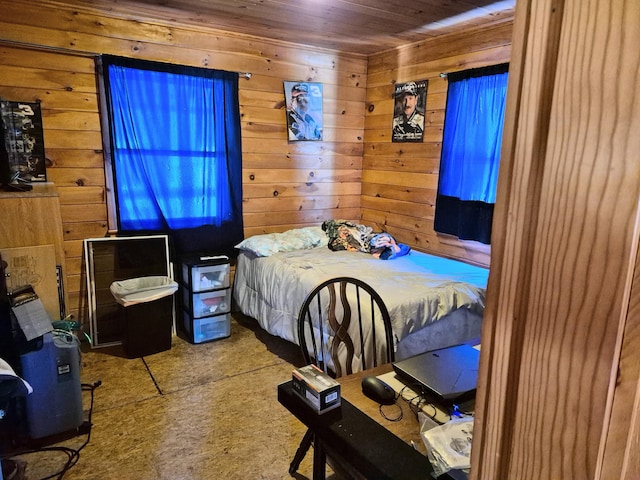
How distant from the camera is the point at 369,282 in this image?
2840 mm

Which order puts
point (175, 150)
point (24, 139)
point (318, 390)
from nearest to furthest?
point (318, 390)
point (24, 139)
point (175, 150)

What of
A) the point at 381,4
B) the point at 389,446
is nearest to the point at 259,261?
the point at 381,4

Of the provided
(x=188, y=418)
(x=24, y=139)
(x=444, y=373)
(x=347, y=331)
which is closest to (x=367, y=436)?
(x=444, y=373)

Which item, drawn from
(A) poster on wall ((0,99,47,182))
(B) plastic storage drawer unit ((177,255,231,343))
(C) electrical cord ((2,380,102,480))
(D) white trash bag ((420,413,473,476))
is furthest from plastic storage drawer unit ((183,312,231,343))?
(D) white trash bag ((420,413,473,476))

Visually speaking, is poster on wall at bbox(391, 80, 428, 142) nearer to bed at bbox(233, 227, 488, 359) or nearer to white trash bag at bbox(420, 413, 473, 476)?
bed at bbox(233, 227, 488, 359)

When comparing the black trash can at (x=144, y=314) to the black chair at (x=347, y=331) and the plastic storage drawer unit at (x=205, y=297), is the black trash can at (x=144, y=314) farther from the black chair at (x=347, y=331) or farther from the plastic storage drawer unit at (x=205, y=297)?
the black chair at (x=347, y=331)

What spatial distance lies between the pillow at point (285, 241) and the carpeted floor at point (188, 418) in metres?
0.77

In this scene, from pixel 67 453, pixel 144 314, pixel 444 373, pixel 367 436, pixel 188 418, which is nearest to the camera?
pixel 367 436

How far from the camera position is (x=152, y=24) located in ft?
10.7

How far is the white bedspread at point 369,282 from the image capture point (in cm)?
259

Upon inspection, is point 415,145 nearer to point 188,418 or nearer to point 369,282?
point 369,282

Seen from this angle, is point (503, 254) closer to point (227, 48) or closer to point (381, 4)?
point (381, 4)

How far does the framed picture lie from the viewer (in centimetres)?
395

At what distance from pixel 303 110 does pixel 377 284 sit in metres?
1.98
